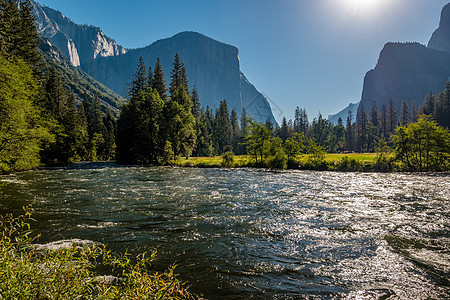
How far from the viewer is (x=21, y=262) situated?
3.33m

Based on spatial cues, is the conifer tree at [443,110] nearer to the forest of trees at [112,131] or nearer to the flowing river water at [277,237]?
the forest of trees at [112,131]

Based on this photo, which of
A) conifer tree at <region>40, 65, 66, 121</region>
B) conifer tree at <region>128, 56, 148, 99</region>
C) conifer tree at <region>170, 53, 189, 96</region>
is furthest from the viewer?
conifer tree at <region>170, 53, 189, 96</region>

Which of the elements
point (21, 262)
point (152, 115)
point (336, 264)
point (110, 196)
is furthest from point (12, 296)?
point (152, 115)

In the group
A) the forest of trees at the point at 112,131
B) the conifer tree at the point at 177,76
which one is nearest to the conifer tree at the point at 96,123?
the forest of trees at the point at 112,131

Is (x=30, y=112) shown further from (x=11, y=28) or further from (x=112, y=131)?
(x=112, y=131)

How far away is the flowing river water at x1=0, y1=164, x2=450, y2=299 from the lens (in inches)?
234

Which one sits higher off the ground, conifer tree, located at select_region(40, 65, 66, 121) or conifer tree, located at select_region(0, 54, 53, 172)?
conifer tree, located at select_region(40, 65, 66, 121)

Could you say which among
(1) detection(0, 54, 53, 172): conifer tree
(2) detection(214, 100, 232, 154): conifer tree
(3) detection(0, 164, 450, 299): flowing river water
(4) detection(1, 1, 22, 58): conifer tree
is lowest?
(3) detection(0, 164, 450, 299): flowing river water

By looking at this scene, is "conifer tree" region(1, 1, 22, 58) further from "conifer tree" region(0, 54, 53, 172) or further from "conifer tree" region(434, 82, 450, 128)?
"conifer tree" region(434, 82, 450, 128)

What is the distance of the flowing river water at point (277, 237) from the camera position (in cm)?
595

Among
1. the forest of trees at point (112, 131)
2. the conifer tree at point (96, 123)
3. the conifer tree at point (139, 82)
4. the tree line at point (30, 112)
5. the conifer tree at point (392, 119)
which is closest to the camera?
the tree line at point (30, 112)

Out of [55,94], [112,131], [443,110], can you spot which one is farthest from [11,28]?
[443,110]

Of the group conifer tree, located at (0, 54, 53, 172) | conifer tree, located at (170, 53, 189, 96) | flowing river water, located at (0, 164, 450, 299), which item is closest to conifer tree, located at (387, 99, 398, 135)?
conifer tree, located at (170, 53, 189, 96)

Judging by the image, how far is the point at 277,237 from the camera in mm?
9266
